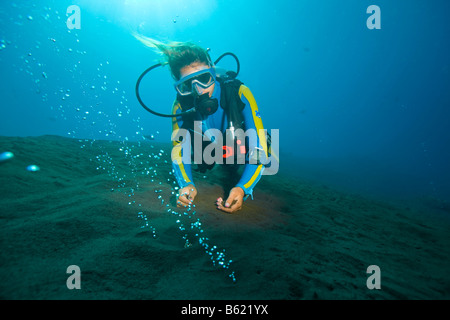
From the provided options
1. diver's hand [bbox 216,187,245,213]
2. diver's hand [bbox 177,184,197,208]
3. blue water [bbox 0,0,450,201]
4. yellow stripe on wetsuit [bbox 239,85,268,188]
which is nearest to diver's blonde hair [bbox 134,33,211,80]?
yellow stripe on wetsuit [bbox 239,85,268,188]

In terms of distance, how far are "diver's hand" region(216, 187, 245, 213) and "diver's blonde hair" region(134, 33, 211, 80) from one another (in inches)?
93.5

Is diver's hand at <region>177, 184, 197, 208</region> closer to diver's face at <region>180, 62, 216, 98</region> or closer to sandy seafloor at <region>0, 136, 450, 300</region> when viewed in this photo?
sandy seafloor at <region>0, 136, 450, 300</region>

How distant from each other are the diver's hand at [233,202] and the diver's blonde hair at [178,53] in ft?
7.80

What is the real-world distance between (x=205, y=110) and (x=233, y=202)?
5.84ft

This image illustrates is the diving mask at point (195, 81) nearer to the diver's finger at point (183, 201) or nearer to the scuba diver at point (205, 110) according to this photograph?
the scuba diver at point (205, 110)

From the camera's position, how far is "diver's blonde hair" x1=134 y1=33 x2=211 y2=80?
3.31 meters

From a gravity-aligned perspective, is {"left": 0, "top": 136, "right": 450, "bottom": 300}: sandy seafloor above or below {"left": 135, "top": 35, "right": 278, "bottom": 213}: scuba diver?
below

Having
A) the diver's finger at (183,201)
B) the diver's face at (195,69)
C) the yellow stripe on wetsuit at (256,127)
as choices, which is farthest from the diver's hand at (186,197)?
the diver's face at (195,69)

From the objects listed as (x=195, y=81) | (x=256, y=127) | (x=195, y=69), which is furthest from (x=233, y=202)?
(x=195, y=69)

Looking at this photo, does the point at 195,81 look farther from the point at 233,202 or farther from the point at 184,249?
the point at 184,249

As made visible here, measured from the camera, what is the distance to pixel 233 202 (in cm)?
268

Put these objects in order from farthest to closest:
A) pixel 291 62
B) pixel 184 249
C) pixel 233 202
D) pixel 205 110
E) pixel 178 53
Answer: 1. pixel 291 62
2. pixel 205 110
3. pixel 178 53
4. pixel 233 202
5. pixel 184 249
